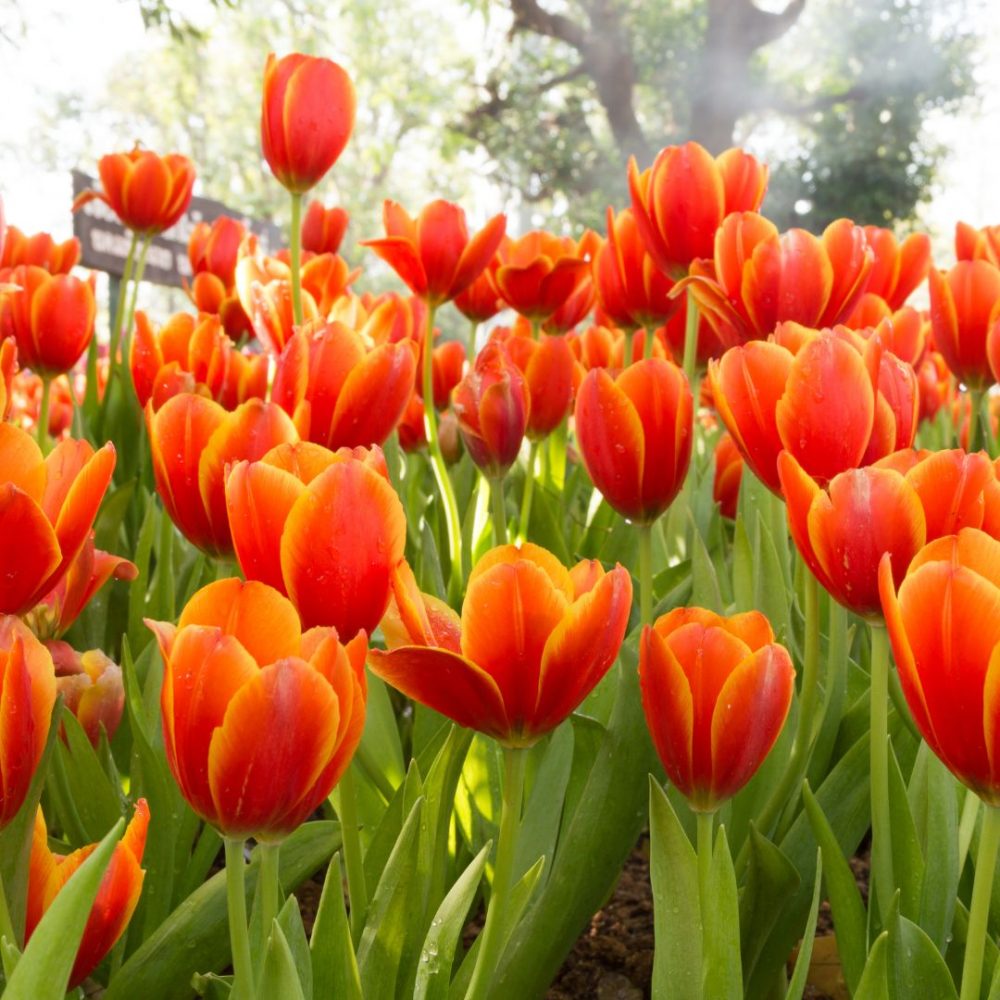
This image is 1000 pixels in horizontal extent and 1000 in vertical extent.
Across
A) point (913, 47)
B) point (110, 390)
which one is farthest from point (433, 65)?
point (110, 390)

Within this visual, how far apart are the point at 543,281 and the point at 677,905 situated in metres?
0.98

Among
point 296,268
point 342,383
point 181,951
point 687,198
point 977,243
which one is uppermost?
point 977,243

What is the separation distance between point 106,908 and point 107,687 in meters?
0.29

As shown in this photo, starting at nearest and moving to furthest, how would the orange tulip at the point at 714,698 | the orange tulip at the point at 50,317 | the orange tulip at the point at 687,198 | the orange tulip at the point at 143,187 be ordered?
the orange tulip at the point at 714,698
the orange tulip at the point at 687,198
the orange tulip at the point at 50,317
the orange tulip at the point at 143,187

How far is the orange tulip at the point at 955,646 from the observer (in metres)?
0.43

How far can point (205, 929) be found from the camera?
25.5 inches

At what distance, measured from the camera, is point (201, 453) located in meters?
0.65

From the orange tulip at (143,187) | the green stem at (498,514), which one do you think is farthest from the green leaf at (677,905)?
the orange tulip at (143,187)

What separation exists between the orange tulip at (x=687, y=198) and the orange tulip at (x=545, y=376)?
0.53 feet

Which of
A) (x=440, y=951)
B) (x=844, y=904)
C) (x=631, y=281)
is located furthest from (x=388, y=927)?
(x=631, y=281)

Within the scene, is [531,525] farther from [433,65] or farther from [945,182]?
[433,65]

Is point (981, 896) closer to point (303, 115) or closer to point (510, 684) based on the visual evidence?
point (510, 684)

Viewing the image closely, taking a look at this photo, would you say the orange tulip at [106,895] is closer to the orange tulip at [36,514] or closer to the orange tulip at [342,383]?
the orange tulip at [36,514]

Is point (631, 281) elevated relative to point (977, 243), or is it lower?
lower
